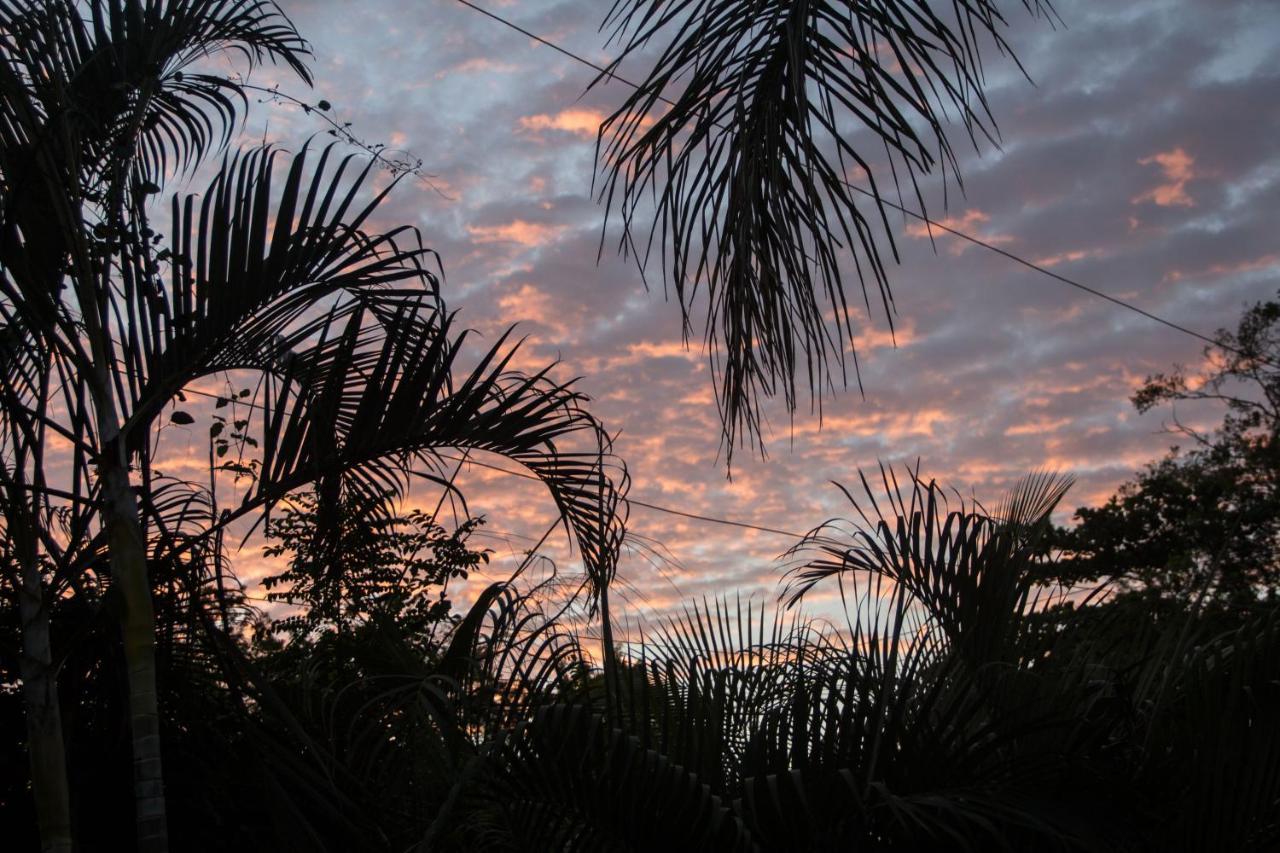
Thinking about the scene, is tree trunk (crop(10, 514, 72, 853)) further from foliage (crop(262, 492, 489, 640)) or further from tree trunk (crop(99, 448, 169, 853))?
foliage (crop(262, 492, 489, 640))

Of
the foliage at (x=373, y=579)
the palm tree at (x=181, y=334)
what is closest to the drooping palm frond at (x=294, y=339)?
the palm tree at (x=181, y=334)

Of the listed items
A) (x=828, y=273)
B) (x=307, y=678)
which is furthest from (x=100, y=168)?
(x=828, y=273)

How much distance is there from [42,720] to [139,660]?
0.22m

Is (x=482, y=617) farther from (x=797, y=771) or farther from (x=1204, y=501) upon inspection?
(x=1204, y=501)

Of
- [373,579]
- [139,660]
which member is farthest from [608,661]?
[373,579]

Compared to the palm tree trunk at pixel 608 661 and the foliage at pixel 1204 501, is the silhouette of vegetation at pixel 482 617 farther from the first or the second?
the foliage at pixel 1204 501

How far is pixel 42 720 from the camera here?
2373 mm

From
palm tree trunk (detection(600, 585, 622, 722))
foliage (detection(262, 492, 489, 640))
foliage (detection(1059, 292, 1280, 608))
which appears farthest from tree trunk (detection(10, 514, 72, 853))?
foliage (detection(1059, 292, 1280, 608))

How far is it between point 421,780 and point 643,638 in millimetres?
676

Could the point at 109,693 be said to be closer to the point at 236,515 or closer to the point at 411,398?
the point at 236,515

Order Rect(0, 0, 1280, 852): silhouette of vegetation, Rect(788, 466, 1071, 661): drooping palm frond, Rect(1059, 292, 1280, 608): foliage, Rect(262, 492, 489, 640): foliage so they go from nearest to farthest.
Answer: Rect(0, 0, 1280, 852): silhouette of vegetation
Rect(788, 466, 1071, 661): drooping palm frond
Rect(262, 492, 489, 640): foliage
Rect(1059, 292, 1280, 608): foliage

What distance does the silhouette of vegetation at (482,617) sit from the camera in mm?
2262

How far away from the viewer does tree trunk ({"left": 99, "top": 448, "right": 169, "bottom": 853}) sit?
236 cm

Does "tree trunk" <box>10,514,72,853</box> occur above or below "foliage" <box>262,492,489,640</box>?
below
